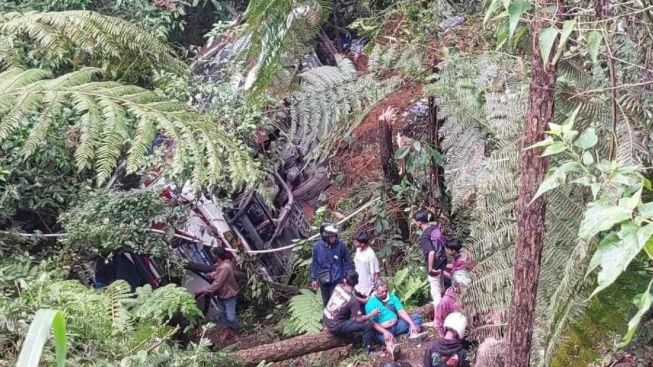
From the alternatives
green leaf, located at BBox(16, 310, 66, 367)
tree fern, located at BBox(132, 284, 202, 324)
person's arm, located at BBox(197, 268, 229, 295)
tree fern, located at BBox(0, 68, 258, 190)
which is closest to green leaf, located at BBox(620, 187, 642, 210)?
green leaf, located at BBox(16, 310, 66, 367)

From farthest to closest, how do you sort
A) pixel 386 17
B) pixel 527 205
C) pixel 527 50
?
pixel 386 17
pixel 527 50
pixel 527 205

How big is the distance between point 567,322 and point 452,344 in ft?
5.91

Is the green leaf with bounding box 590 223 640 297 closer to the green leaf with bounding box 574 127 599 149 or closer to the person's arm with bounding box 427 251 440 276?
the green leaf with bounding box 574 127 599 149

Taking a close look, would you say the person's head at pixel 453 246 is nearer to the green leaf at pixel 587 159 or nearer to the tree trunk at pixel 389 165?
the tree trunk at pixel 389 165

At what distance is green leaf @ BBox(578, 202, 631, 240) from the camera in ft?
4.78

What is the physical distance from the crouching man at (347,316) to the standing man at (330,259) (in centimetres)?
24

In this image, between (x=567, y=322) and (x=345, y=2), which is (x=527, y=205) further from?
(x=345, y=2)

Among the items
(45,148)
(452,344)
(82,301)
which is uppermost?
(45,148)

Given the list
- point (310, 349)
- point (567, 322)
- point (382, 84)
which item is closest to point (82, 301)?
point (310, 349)

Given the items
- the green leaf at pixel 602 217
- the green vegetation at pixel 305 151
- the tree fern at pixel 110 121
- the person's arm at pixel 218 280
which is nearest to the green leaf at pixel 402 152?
the green vegetation at pixel 305 151

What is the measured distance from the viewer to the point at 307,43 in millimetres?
4152

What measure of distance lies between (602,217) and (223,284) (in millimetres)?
5196

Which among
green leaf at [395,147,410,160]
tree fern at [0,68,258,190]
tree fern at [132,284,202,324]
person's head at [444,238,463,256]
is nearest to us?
tree fern at [0,68,258,190]

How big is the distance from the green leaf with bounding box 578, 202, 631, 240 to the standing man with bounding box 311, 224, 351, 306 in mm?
4200
